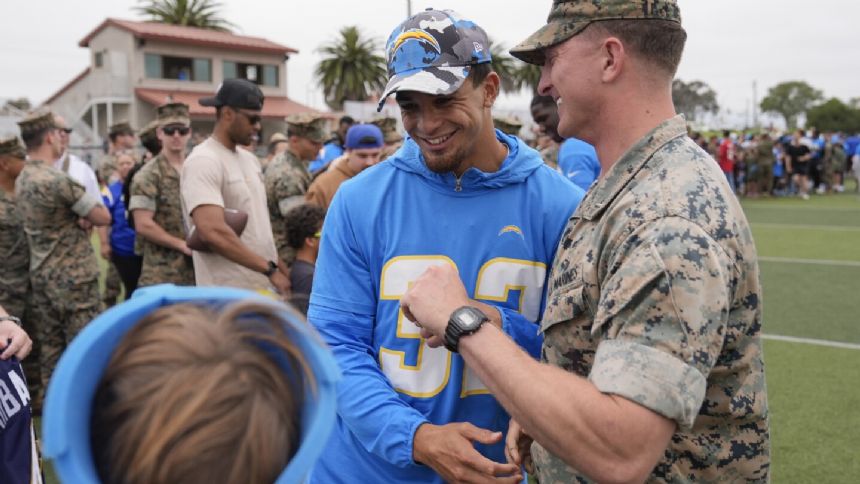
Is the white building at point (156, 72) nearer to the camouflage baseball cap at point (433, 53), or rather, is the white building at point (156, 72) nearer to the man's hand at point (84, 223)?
the man's hand at point (84, 223)

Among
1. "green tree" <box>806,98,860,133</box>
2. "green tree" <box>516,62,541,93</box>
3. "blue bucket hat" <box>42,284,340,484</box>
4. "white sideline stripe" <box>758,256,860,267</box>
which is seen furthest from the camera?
"green tree" <box>516,62,541,93</box>

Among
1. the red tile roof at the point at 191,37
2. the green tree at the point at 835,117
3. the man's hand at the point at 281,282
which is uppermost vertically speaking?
the red tile roof at the point at 191,37

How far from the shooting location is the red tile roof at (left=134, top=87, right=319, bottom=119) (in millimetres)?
40728

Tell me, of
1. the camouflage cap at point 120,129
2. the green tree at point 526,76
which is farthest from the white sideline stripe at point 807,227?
the green tree at point 526,76

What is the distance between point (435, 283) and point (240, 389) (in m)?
0.80

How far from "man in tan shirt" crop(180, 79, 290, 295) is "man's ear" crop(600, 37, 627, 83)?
3.09 metres

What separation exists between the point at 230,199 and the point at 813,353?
5.42m

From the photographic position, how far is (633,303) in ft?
4.18

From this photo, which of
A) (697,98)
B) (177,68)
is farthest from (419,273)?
(697,98)

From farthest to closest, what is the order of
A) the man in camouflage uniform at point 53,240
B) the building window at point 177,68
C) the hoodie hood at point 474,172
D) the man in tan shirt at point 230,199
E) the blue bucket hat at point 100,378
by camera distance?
1. the building window at point 177,68
2. the man in camouflage uniform at point 53,240
3. the man in tan shirt at point 230,199
4. the hoodie hood at point 474,172
5. the blue bucket hat at point 100,378

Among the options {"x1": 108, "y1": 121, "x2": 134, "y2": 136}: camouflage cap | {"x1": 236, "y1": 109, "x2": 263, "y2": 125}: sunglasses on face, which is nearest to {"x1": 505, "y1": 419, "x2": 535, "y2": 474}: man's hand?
{"x1": 236, "y1": 109, "x2": 263, "y2": 125}: sunglasses on face

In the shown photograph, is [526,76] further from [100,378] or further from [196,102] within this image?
[100,378]

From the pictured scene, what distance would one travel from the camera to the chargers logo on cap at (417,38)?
192 cm

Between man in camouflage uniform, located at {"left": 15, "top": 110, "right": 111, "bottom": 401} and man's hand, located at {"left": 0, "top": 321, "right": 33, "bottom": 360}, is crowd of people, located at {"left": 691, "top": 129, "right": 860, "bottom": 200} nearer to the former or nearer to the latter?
man in camouflage uniform, located at {"left": 15, "top": 110, "right": 111, "bottom": 401}
